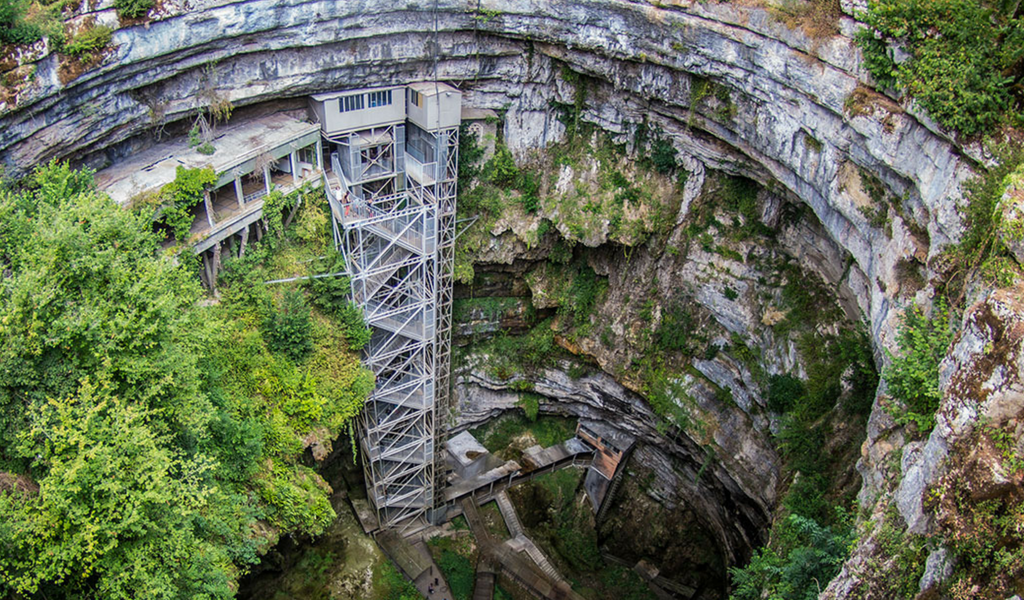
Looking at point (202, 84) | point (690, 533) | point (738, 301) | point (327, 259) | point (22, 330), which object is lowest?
point (22, 330)

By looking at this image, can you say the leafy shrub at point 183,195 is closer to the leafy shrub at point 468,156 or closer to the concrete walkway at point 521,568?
the leafy shrub at point 468,156

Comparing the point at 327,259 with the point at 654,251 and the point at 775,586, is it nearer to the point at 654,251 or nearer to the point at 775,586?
the point at 654,251

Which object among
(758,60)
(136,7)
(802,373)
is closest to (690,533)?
(802,373)

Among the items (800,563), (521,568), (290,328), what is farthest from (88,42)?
→ (521,568)

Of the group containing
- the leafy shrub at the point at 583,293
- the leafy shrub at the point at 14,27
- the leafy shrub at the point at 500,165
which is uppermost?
the leafy shrub at the point at 500,165

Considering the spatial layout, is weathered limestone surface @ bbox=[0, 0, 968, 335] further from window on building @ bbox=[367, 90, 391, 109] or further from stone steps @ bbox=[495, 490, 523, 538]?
stone steps @ bbox=[495, 490, 523, 538]

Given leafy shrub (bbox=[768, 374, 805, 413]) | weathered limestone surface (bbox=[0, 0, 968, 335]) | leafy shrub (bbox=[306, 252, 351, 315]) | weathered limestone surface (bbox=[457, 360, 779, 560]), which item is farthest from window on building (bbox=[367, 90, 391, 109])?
leafy shrub (bbox=[768, 374, 805, 413])

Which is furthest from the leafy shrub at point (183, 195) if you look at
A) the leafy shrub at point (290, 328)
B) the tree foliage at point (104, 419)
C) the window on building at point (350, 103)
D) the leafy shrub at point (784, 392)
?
the leafy shrub at point (784, 392)
